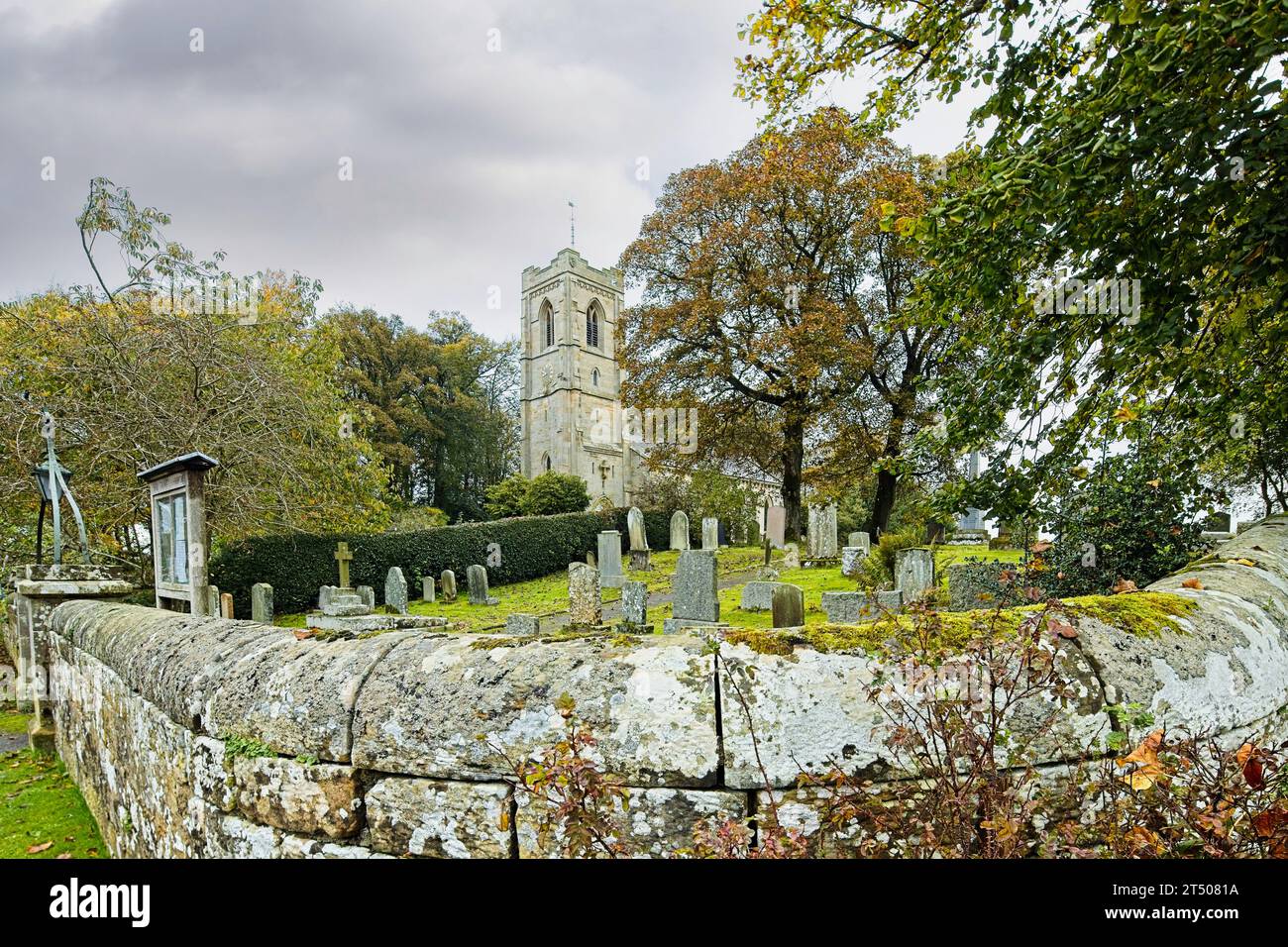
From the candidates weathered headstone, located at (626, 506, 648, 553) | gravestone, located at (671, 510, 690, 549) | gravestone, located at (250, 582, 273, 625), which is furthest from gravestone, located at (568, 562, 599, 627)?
gravestone, located at (671, 510, 690, 549)

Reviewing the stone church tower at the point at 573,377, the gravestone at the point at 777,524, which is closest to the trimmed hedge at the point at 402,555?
the gravestone at the point at 777,524

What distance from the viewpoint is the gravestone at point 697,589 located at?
1055cm

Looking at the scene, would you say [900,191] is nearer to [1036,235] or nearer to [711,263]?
[711,263]

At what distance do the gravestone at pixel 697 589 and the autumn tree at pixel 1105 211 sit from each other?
6072 millimetres

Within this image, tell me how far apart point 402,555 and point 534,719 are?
17519 mm

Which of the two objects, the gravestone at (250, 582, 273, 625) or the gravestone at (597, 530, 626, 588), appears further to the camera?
the gravestone at (597, 530, 626, 588)

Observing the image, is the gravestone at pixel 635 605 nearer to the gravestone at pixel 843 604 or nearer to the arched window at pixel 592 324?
the gravestone at pixel 843 604

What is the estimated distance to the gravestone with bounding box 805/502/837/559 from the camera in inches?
739

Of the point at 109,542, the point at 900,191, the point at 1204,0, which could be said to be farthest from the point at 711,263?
the point at 1204,0

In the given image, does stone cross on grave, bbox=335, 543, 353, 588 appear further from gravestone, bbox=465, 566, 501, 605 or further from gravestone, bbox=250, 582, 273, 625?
gravestone, bbox=465, 566, 501, 605

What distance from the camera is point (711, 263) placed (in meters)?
20.6

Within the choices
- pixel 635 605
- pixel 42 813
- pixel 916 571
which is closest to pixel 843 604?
pixel 916 571

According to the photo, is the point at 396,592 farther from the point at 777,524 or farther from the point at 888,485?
the point at 888,485

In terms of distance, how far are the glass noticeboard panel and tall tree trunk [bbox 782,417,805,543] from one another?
17285 millimetres
